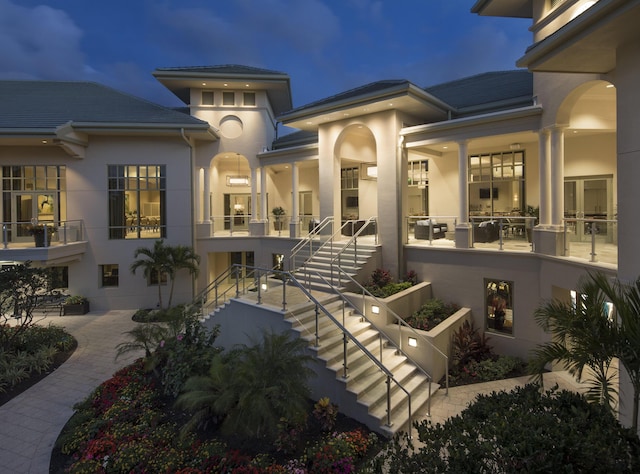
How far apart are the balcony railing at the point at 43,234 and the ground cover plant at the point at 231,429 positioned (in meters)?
8.92

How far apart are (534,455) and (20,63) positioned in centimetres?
19145

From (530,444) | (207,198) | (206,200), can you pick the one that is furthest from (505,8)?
(206,200)

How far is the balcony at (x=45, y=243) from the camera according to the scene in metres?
13.8

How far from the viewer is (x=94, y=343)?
12.9 m

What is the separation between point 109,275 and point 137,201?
383 centimetres

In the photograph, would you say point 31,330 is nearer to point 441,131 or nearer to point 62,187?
point 62,187

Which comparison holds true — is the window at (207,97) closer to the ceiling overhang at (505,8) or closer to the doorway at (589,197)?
the ceiling overhang at (505,8)

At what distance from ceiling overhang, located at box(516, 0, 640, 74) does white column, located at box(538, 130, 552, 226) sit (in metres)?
3.58

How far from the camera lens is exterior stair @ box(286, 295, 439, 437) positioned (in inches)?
297

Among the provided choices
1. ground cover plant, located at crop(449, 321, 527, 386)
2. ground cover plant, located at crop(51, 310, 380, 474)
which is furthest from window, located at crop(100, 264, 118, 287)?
ground cover plant, located at crop(449, 321, 527, 386)

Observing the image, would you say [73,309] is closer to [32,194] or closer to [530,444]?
[32,194]

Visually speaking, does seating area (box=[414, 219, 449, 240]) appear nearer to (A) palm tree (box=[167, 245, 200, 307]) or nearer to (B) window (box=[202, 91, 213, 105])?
(A) palm tree (box=[167, 245, 200, 307])


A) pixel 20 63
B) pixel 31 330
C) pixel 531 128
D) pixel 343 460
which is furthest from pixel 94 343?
pixel 20 63

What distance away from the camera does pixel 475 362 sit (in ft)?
33.5
